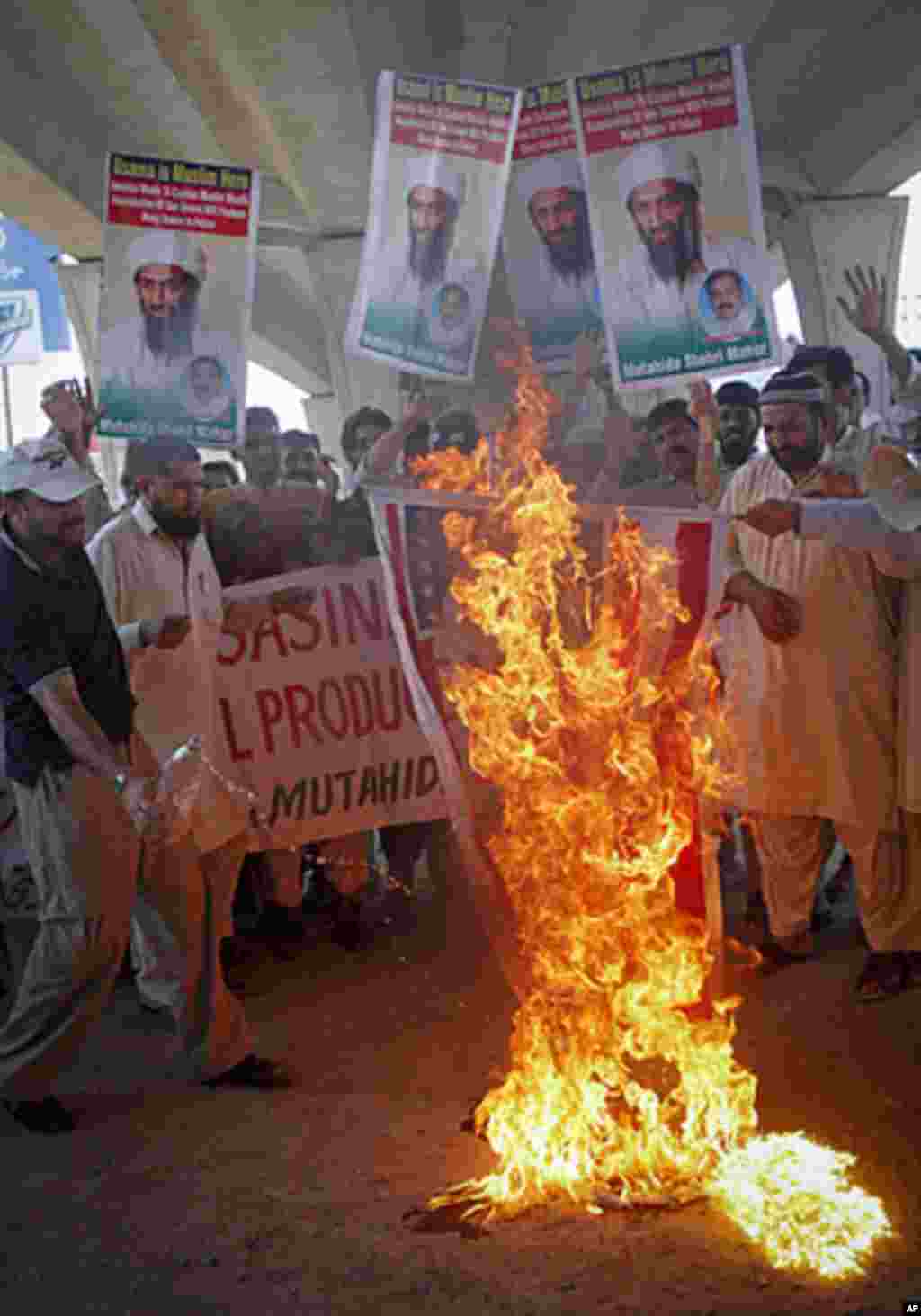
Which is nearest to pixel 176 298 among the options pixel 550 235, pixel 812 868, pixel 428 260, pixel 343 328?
pixel 428 260

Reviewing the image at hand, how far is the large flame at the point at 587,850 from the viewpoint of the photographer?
4250 millimetres

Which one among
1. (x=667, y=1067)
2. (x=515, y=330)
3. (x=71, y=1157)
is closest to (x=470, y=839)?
(x=667, y=1067)

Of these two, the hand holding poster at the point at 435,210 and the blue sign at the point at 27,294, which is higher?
the blue sign at the point at 27,294

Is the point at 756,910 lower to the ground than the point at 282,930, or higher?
higher

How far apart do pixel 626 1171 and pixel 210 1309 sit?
1.16 m

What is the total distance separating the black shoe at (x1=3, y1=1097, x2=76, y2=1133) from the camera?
5223 mm

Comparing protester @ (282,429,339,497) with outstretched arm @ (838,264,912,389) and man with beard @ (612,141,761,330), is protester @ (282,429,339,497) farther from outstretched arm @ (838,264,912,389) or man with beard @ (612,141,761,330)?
outstretched arm @ (838,264,912,389)

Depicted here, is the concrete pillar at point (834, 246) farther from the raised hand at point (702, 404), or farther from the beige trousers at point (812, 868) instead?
the beige trousers at point (812, 868)

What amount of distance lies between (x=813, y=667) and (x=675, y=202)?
11.7 ft

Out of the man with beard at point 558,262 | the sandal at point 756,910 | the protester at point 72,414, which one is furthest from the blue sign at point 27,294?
the sandal at point 756,910

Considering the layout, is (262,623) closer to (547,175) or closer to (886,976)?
(886,976)

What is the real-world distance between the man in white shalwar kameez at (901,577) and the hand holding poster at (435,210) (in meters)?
3.66

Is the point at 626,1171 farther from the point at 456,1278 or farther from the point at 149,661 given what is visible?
the point at 149,661

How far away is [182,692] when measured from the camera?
21.0 feet
